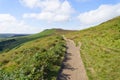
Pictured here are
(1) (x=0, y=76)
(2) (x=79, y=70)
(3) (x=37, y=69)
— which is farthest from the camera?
(2) (x=79, y=70)

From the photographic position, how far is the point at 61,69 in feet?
101

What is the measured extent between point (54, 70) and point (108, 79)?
22.2 feet

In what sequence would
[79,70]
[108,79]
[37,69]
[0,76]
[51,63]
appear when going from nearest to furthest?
[0,76], [108,79], [37,69], [79,70], [51,63]

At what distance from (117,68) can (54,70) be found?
8147 mm

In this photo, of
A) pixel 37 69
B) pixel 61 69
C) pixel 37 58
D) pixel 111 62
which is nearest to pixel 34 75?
pixel 37 69

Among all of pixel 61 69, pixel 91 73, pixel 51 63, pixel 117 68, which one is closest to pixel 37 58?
pixel 51 63

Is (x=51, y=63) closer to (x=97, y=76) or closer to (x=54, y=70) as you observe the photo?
(x=54, y=70)

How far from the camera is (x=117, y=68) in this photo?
100 ft

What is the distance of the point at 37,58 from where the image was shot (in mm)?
33688

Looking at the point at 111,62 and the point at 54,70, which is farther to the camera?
the point at 111,62

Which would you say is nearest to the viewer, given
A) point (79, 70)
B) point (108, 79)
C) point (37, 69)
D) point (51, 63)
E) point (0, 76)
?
point (0, 76)

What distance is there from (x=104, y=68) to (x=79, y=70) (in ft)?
10.9

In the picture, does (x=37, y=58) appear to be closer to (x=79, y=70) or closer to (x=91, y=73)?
(x=79, y=70)

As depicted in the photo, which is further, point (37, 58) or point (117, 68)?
point (37, 58)
